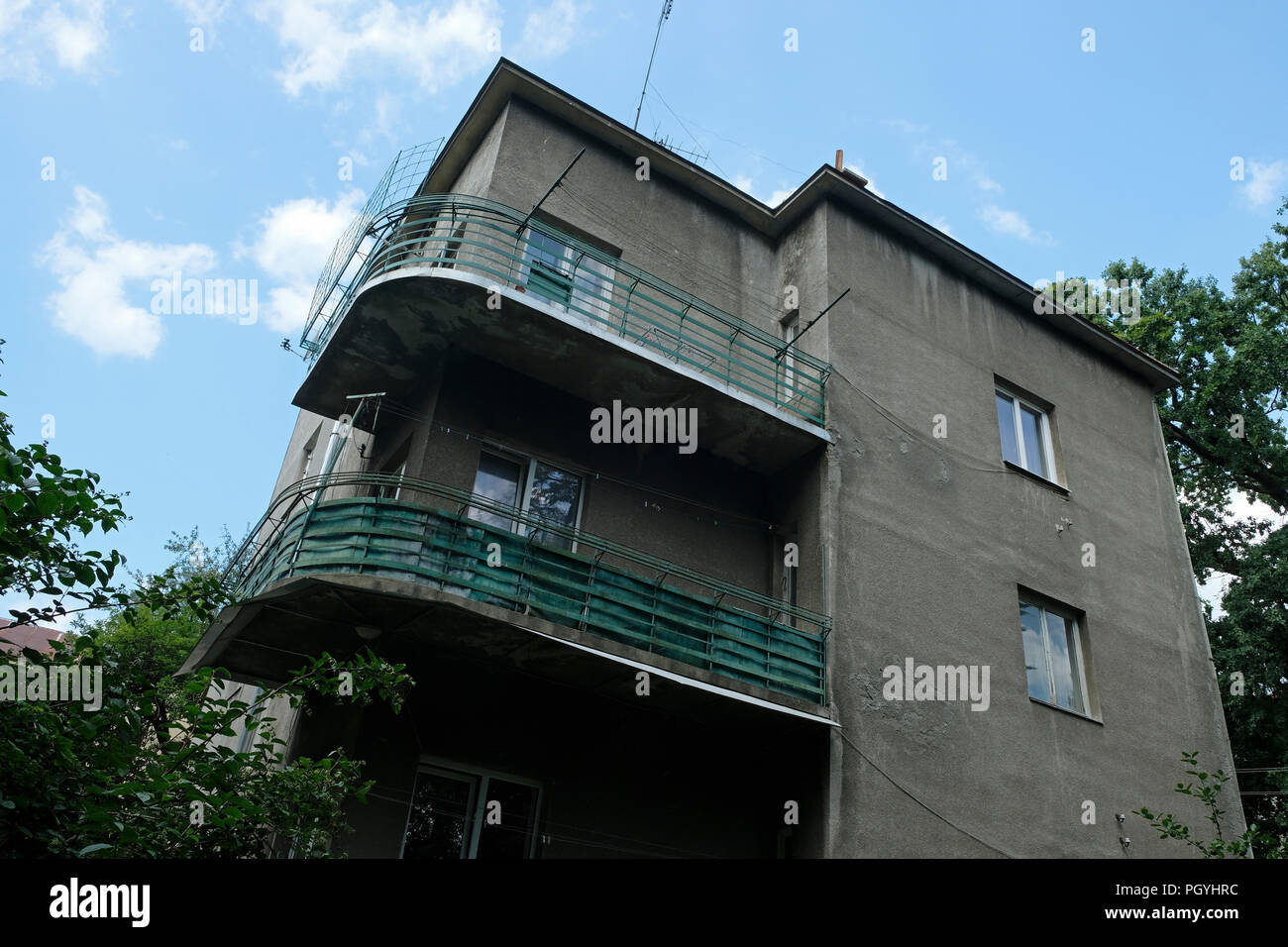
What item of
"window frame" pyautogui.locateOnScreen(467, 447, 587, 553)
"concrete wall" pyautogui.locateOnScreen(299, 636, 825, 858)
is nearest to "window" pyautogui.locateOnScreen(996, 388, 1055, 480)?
"concrete wall" pyautogui.locateOnScreen(299, 636, 825, 858)

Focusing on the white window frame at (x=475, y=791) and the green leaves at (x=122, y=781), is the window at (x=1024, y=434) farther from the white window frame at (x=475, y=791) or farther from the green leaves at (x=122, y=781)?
the green leaves at (x=122, y=781)

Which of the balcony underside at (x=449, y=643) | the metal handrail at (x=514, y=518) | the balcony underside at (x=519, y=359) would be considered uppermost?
the balcony underside at (x=519, y=359)

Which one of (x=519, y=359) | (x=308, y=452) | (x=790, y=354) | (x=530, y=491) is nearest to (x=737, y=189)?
(x=790, y=354)

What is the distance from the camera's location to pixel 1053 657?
1309 centimetres

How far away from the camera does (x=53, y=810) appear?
612 cm

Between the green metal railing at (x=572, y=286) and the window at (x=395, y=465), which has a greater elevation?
the green metal railing at (x=572, y=286)

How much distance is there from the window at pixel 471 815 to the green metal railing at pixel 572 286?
4.97 m

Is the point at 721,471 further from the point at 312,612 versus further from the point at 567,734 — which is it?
the point at 312,612

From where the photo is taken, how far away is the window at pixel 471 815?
31.6 feet

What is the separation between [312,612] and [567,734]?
294cm

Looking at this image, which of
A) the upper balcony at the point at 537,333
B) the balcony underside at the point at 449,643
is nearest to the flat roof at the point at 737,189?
the upper balcony at the point at 537,333

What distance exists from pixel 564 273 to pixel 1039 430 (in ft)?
26.9

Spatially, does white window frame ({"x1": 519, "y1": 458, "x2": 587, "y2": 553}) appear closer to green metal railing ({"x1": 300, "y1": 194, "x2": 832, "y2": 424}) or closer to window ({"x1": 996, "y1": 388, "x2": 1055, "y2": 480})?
green metal railing ({"x1": 300, "y1": 194, "x2": 832, "y2": 424})
